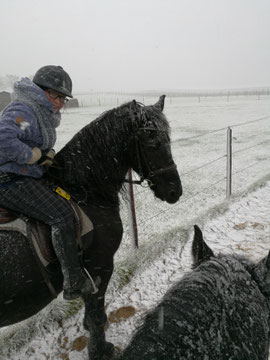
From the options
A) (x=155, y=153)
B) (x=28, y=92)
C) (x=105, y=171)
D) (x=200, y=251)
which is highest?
(x=28, y=92)

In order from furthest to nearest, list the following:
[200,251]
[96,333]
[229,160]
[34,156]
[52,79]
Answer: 1. [229,160]
2. [96,333]
3. [52,79]
4. [34,156]
5. [200,251]

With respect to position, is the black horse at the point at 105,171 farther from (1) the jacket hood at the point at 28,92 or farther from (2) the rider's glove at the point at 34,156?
(1) the jacket hood at the point at 28,92

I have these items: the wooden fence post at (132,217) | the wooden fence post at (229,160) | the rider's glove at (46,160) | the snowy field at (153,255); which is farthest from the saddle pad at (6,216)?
the wooden fence post at (229,160)

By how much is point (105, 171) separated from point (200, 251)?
3.45 ft

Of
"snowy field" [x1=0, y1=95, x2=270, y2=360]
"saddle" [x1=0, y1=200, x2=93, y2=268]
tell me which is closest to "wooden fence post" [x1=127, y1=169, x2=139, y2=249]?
"snowy field" [x1=0, y1=95, x2=270, y2=360]

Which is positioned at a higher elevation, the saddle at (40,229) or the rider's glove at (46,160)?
the rider's glove at (46,160)

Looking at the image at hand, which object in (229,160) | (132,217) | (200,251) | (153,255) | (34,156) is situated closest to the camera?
(200,251)

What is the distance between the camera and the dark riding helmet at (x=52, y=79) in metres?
1.82

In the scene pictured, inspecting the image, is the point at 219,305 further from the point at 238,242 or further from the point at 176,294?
the point at 238,242

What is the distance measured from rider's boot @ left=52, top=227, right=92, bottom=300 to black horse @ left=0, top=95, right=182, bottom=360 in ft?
0.57

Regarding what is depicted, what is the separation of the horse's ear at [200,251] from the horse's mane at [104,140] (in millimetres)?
961

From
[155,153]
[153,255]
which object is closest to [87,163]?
[155,153]

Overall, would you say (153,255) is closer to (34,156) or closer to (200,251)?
(200,251)

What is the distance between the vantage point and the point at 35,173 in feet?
6.14
